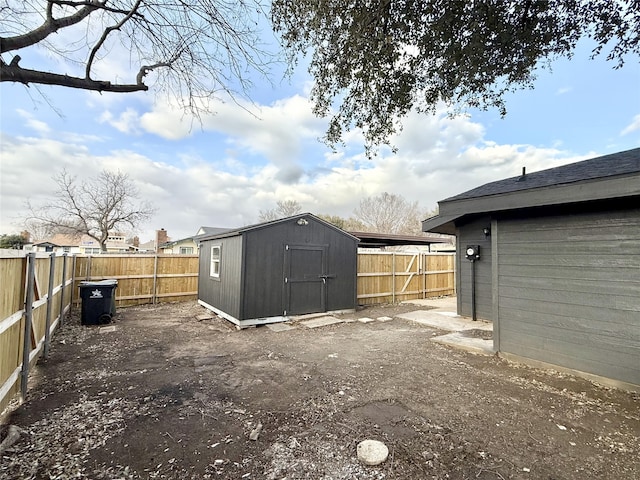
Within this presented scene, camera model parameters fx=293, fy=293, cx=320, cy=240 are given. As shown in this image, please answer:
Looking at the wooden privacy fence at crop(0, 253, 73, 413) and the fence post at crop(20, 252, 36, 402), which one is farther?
the fence post at crop(20, 252, 36, 402)

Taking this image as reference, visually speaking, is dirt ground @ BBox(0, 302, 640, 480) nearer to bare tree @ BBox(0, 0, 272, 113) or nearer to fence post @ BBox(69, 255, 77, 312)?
bare tree @ BBox(0, 0, 272, 113)

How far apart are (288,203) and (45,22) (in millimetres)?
28557

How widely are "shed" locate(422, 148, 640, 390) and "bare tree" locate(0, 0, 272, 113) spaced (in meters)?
3.58

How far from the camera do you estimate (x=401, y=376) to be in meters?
3.76

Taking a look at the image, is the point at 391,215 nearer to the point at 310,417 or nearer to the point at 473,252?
the point at 473,252

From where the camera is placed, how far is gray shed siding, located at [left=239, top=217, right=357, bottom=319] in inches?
259

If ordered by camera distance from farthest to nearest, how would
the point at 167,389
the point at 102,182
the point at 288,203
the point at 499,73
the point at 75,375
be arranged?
1. the point at 288,203
2. the point at 102,182
3. the point at 499,73
4. the point at 75,375
5. the point at 167,389

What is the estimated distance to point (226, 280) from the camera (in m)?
7.17

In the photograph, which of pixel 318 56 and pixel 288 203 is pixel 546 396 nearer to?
pixel 318 56

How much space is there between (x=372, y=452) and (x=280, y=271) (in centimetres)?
506

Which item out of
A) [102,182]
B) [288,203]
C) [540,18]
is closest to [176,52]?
[540,18]

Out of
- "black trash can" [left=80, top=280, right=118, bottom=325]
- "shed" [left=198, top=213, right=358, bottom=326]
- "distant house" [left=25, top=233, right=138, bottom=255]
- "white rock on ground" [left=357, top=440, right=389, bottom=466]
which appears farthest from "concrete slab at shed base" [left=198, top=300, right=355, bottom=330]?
"distant house" [left=25, top=233, right=138, bottom=255]

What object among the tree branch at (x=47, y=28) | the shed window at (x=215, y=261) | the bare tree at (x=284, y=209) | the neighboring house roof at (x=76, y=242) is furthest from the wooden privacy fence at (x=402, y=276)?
the bare tree at (x=284, y=209)

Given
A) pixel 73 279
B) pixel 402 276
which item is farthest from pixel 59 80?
pixel 402 276
